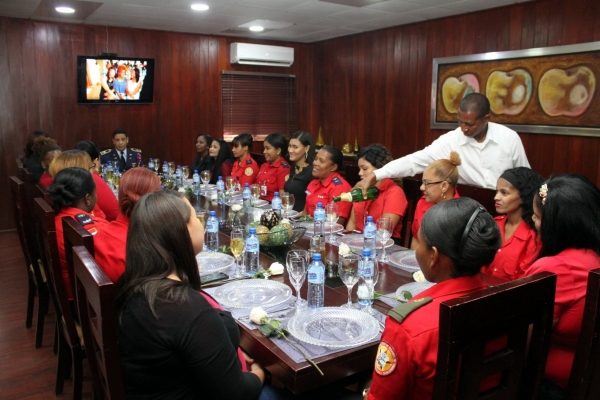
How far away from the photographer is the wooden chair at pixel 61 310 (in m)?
2.02

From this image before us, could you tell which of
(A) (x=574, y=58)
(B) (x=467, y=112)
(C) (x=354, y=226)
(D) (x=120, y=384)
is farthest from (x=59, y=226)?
(A) (x=574, y=58)

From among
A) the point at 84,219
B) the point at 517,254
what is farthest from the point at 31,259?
the point at 517,254

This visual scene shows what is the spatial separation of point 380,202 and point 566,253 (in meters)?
1.68

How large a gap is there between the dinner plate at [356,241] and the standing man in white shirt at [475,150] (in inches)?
19.1

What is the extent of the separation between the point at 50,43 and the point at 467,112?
5.12 metres

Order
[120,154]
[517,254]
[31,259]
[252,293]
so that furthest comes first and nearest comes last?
[120,154] < [31,259] < [517,254] < [252,293]

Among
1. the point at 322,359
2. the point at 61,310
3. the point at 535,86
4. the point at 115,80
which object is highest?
the point at 115,80

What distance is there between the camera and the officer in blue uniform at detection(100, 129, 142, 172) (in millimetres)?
6211

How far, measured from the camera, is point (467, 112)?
345cm

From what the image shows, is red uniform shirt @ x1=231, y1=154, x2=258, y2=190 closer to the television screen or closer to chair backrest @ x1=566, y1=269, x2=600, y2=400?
the television screen

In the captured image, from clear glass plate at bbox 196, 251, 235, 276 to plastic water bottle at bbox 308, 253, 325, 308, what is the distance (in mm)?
545

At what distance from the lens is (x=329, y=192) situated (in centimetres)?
368

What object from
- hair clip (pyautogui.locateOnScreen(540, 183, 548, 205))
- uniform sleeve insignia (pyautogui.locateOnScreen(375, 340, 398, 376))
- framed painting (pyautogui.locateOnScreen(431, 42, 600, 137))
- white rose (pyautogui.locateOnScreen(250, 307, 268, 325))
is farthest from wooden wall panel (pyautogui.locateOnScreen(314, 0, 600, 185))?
uniform sleeve insignia (pyautogui.locateOnScreen(375, 340, 398, 376))

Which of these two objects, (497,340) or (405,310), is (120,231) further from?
(497,340)
